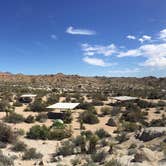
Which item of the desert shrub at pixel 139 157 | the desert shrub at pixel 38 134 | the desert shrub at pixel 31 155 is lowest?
Result: the desert shrub at pixel 31 155

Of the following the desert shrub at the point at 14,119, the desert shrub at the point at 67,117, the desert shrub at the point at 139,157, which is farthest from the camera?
the desert shrub at the point at 67,117

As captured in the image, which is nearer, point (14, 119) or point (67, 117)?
point (14, 119)

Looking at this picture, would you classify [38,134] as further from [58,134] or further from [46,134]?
[58,134]

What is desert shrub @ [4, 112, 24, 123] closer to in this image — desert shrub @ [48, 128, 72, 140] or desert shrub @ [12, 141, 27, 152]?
desert shrub @ [48, 128, 72, 140]

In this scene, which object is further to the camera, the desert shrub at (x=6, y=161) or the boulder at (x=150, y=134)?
the boulder at (x=150, y=134)

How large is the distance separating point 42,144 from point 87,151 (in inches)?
132

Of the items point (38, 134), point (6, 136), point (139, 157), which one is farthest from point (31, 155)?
point (139, 157)

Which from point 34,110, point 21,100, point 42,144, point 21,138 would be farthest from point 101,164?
point 21,100

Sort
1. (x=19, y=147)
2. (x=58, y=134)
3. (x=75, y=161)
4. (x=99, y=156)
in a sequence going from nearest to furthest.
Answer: (x=75, y=161), (x=99, y=156), (x=19, y=147), (x=58, y=134)

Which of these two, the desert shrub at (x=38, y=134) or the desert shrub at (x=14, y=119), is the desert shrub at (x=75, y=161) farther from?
the desert shrub at (x=14, y=119)

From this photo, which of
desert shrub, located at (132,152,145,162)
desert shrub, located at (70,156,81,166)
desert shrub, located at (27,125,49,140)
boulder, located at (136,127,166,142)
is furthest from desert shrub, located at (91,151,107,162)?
desert shrub, located at (27,125,49,140)

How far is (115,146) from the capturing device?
1559cm

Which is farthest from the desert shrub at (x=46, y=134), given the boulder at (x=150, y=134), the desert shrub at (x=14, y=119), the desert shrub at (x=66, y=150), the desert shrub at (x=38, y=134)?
the desert shrub at (x=14, y=119)

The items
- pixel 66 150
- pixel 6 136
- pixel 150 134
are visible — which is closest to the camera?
pixel 66 150
